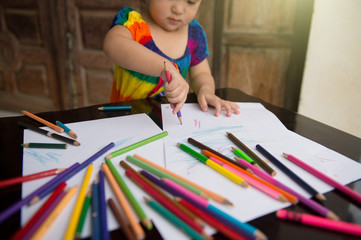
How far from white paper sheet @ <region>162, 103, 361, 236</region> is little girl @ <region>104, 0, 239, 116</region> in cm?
5

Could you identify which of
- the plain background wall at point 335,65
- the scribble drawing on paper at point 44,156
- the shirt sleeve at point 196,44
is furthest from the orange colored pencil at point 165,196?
the plain background wall at point 335,65

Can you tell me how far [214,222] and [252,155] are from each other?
6.3 inches

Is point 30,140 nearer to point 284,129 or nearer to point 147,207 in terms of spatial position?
point 147,207

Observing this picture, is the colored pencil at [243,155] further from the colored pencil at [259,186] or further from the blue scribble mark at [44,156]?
the blue scribble mark at [44,156]

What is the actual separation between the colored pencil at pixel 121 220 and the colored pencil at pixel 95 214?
0.01 m

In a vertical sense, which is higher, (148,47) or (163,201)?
(148,47)

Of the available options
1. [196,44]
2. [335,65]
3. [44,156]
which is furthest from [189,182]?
[335,65]

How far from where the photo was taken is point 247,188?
0.30 meters

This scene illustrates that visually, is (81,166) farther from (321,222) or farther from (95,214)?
(321,222)

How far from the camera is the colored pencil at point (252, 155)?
331 mm

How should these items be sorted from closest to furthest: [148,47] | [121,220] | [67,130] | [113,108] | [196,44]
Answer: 1. [121,220]
2. [67,130]
3. [113,108]
4. [148,47]
5. [196,44]

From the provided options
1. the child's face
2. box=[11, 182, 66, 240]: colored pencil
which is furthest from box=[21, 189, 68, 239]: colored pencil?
the child's face

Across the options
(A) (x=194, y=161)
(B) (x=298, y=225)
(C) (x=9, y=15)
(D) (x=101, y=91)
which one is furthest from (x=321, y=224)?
(C) (x=9, y=15)

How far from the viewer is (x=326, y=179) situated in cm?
32
